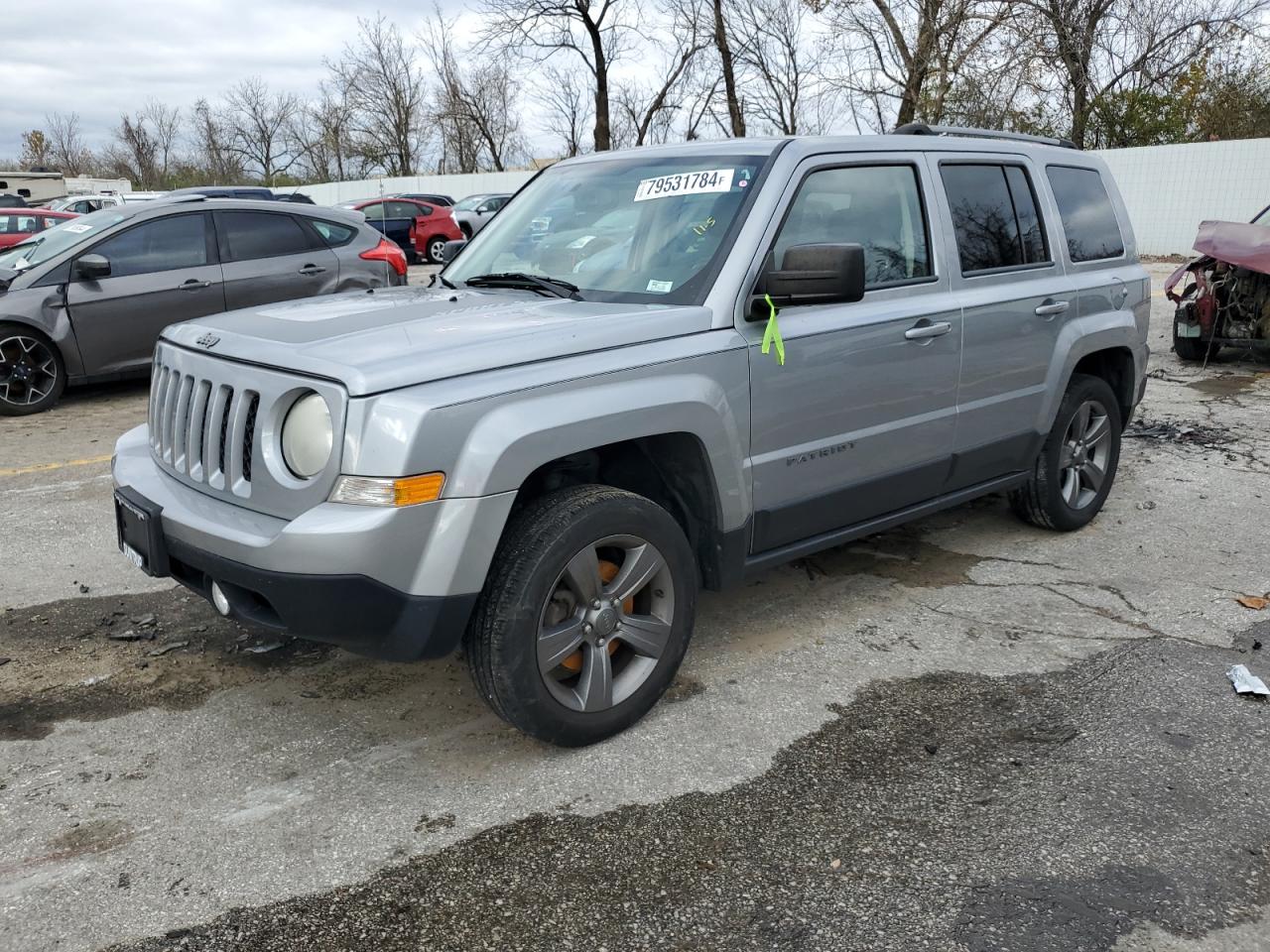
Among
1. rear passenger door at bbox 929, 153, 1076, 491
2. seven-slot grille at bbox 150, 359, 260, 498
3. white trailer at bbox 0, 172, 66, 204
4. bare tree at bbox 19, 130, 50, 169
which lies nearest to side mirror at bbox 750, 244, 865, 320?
rear passenger door at bbox 929, 153, 1076, 491

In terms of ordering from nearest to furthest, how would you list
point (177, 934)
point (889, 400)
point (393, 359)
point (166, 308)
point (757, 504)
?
point (177, 934) → point (393, 359) → point (757, 504) → point (889, 400) → point (166, 308)

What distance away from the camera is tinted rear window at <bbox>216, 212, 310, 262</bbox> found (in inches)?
362

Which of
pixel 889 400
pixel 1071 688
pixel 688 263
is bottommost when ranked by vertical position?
pixel 1071 688

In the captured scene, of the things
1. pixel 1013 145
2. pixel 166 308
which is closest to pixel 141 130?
pixel 166 308

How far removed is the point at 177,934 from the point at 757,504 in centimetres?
213

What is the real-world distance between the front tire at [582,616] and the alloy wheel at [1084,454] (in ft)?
8.82

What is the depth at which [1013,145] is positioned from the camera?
4.88 m

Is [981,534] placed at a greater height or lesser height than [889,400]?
lesser

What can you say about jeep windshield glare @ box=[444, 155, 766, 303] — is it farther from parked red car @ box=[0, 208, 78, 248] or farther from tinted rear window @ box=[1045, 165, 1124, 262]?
parked red car @ box=[0, 208, 78, 248]

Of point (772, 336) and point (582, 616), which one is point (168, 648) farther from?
point (772, 336)

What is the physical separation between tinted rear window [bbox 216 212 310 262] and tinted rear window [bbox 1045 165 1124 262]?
6.82 metres

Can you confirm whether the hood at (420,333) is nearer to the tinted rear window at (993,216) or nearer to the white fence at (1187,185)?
the tinted rear window at (993,216)

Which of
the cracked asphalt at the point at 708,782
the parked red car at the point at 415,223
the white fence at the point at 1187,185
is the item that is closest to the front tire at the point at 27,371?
the cracked asphalt at the point at 708,782

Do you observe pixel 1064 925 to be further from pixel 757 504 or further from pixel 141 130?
pixel 141 130
